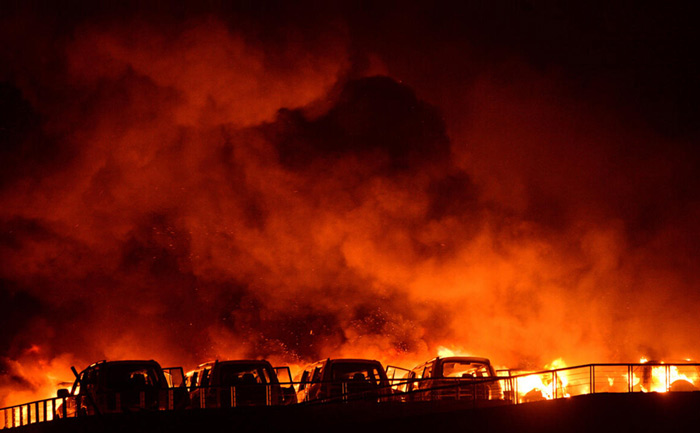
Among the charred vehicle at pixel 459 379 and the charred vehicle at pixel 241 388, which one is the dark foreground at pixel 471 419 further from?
the charred vehicle at pixel 459 379

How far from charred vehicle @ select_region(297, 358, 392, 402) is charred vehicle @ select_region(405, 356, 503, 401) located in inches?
30.2

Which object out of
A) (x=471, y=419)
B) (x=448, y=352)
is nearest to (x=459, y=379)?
(x=471, y=419)

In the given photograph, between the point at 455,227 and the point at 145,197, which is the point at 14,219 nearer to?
the point at 145,197

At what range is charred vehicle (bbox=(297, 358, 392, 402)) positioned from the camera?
17.2 metres

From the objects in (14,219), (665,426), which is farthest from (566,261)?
(14,219)

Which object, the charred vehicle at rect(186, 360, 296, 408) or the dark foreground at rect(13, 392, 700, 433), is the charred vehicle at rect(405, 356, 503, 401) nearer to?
the dark foreground at rect(13, 392, 700, 433)

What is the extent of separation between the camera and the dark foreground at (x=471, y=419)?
1480 cm

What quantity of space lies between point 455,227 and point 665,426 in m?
22.1

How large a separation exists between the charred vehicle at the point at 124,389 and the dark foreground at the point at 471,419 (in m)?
0.94

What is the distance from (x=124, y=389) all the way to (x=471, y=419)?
7.22 metres

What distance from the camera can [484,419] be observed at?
1491cm

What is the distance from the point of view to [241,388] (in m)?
17.5

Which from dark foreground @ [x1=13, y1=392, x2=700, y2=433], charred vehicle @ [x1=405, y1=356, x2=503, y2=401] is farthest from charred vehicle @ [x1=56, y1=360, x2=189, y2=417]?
charred vehicle @ [x1=405, y1=356, x2=503, y2=401]

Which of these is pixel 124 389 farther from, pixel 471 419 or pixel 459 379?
pixel 471 419
